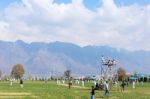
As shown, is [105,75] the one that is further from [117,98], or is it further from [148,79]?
[148,79]

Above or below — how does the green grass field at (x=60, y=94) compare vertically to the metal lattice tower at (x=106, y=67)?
below

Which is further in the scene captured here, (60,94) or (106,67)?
(106,67)

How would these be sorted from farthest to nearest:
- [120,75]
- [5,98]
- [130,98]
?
[120,75] → [130,98] → [5,98]

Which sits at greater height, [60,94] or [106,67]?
[106,67]

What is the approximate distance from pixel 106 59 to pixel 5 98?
36572mm

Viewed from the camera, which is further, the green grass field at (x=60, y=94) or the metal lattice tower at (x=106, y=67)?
the metal lattice tower at (x=106, y=67)

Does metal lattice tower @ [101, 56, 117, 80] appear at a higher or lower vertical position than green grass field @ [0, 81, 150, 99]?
higher

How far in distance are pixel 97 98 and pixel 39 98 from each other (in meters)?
7.74

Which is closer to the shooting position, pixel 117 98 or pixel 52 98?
pixel 52 98

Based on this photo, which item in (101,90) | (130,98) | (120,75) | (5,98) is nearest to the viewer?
(5,98)

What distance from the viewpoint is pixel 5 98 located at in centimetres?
5488

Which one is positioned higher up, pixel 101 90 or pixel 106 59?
pixel 106 59

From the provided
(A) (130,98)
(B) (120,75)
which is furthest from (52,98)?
(B) (120,75)

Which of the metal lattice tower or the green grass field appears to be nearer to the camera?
the green grass field
